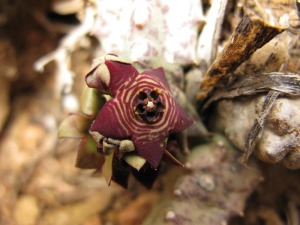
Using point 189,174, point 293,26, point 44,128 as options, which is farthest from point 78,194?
point 293,26

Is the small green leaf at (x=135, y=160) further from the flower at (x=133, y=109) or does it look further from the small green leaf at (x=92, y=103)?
the small green leaf at (x=92, y=103)

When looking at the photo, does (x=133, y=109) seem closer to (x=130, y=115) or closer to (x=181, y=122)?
(x=130, y=115)

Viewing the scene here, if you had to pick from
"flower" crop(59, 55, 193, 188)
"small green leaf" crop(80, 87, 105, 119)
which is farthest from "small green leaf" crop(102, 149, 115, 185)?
"small green leaf" crop(80, 87, 105, 119)

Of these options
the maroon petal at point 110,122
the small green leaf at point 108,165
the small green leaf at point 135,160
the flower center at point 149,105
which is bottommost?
the small green leaf at point 108,165

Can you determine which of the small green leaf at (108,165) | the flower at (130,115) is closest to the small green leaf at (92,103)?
the flower at (130,115)

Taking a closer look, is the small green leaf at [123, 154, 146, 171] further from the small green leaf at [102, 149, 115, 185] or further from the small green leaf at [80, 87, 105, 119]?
the small green leaf at [80, 87, 105, 119]

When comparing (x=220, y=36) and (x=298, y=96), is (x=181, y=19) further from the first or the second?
(x=298, y=96)

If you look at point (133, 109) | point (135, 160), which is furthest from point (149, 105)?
point (135, 160)
